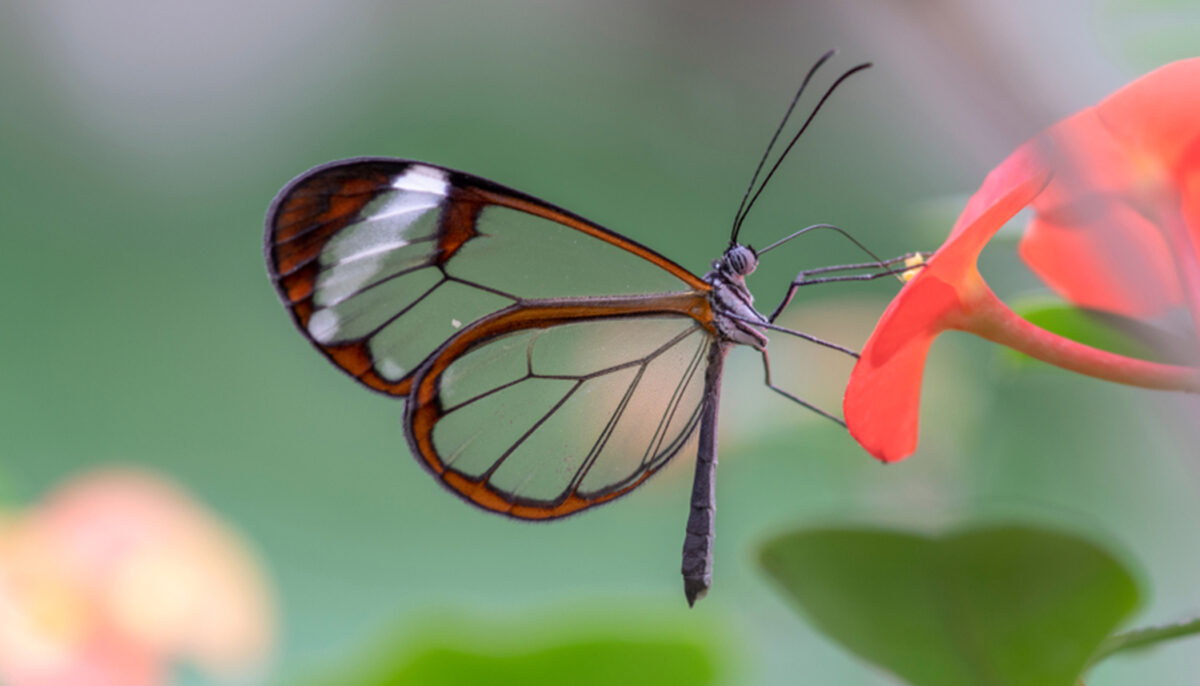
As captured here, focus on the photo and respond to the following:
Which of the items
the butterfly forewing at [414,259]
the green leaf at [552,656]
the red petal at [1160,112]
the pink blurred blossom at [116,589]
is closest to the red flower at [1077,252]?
the red petal at [1160,112]

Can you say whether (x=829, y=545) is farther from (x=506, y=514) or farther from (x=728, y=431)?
(x=728, y=431)

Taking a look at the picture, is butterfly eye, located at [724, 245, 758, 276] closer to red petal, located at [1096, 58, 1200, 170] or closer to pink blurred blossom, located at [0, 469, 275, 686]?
red petal, located at [1096, 58, 1200, 170]

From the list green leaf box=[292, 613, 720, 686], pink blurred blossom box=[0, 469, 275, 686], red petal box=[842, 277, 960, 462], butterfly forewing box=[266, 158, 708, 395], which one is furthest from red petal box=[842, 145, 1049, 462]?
pink blurred blossom box=[0, 469, 275, 686]

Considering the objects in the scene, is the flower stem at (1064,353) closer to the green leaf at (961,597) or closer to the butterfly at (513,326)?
the green leaf at (961,597)

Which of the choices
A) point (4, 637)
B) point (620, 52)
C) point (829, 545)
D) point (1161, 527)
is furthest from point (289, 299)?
point (620, 52)

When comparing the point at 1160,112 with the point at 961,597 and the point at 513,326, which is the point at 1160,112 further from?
the point at 513,326

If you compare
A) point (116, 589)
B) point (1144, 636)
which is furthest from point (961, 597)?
point (116, 589)

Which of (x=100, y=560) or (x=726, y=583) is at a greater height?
(x=100, y=560)
